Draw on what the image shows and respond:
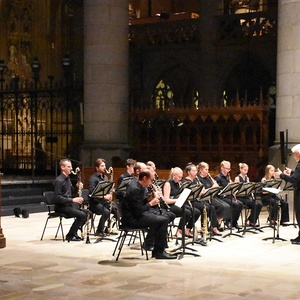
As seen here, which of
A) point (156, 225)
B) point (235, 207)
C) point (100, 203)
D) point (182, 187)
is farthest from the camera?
point (235, 207)

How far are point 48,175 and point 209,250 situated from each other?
1234cm

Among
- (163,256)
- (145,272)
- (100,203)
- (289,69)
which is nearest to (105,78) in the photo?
(289,69)

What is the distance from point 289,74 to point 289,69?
0.13 meters

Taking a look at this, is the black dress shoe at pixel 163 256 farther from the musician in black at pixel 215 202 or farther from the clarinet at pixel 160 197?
the musician in black at pixel 215 202

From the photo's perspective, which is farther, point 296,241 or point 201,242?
point 296,241

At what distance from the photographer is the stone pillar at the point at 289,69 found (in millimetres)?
17080

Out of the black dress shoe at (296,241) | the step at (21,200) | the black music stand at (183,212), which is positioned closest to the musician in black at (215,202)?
the black dress shoe at (296,241)

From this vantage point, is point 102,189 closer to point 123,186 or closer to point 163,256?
point 123,186

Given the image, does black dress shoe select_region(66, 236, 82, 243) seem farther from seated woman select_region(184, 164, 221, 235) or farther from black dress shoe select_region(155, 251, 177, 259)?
black dress shoe select_region(155, 251, 177, 259)

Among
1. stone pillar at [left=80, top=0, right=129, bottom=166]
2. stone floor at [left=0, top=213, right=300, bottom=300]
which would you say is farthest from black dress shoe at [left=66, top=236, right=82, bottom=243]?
stone pillar at [left=80, top=0, right=129, bottom=166]

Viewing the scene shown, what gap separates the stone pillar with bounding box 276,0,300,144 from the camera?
17080 millimetres

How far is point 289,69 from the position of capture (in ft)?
56.5

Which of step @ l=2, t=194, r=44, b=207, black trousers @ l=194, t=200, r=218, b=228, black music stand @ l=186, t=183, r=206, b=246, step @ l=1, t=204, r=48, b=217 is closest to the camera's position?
black music stand @ l=186, t=183, r=206, b=246

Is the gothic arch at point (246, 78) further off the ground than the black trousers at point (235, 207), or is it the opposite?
the gothic arch at point (246, 78)
